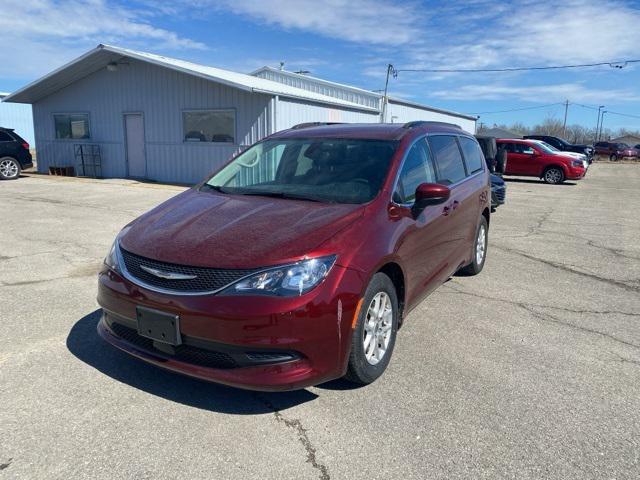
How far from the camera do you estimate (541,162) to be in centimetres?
2017

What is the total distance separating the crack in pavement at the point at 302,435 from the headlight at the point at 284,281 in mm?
785

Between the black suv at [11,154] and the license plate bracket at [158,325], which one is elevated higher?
the black suv at [11,154]

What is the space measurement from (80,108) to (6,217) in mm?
11040

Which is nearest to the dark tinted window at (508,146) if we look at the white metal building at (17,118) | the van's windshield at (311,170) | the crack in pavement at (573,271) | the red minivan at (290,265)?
the crack in pavement at (573,271)

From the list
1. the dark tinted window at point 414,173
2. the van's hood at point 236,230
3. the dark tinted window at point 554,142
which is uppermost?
the dark tinted window at point 554,142

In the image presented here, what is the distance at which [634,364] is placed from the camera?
12.3 feet

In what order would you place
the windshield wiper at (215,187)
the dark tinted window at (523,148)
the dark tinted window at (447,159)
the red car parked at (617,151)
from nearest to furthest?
the windshield wiper at (215,187) → the dark tinted window at (447,159) → the dark tinted window at (523,148) → the red car parked at (617,151)

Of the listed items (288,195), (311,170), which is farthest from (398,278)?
(311,170)

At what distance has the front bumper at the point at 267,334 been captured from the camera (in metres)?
2.68

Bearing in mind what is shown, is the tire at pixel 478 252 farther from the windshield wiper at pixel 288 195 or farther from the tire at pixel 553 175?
the tire at pixel 553 175

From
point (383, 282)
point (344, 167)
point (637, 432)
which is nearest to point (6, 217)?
point (344, 167)

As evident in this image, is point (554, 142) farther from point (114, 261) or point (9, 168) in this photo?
point (114, 261)

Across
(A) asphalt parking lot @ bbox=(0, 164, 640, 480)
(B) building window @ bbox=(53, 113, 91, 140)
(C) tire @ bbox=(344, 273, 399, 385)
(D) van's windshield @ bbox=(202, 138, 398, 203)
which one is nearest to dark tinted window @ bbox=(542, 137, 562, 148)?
(B) building window @ bbox=(53, 113, 91, 140)

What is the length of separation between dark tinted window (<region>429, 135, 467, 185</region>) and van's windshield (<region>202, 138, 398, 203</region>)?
76 centimetres
